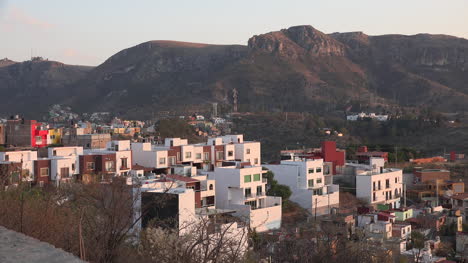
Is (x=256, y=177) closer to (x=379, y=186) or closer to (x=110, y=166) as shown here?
(x=110, y=166)

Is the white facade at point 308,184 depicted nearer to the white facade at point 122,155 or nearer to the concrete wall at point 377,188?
the concrete wall at point 377,188

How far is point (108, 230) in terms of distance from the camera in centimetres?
598

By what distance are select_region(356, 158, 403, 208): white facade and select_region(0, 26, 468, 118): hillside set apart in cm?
3910

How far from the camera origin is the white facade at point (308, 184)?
80.4 ft

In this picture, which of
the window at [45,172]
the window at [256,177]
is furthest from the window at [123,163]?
the window at [256,177]

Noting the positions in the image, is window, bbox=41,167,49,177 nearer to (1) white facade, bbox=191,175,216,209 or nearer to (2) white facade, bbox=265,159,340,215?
(1) white facade, bbox=191,175,216,209

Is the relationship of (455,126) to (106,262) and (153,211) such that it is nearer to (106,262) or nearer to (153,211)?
(153,211)

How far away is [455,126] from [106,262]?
4806cm

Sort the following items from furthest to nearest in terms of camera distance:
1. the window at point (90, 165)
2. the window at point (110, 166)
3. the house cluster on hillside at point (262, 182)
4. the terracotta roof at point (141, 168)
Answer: the terracotta roof at point (141, 168) < the window at point (110, 166) < the window at point (90, 165) < the house cluster on hillside at point (262, 182)

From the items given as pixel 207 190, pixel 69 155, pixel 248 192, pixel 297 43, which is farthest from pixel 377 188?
pixel 297 43

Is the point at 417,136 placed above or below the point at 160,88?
below

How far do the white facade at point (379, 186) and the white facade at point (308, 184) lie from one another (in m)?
1.18

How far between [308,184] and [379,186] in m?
3.42

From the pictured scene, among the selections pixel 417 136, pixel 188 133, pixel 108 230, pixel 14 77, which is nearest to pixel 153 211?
pixel 108 230
